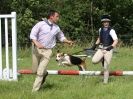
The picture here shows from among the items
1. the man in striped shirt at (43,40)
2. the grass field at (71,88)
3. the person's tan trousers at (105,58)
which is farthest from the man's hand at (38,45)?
the person's tan trousers at (105,58)

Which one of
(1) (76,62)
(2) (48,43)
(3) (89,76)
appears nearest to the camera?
(2) (48,43)

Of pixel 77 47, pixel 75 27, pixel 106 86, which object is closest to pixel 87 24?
pixel 75 27

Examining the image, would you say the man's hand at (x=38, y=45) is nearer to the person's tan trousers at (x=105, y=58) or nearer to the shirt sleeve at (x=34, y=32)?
the shirt sleeve at (x=34, y=32)

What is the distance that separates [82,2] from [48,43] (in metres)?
28.1

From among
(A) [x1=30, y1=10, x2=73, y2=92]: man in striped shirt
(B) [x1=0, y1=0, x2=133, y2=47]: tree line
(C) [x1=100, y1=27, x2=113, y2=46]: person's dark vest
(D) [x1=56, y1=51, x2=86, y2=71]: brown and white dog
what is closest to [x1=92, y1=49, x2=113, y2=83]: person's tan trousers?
(C) [x1=100, y1=27, x2=113, y2=46]: person's dark vest

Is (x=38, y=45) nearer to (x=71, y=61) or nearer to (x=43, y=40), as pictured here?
(x=43, y=40)

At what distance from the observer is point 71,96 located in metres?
10.0

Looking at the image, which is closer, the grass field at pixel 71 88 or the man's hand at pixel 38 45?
the grass field at pixel 71 88

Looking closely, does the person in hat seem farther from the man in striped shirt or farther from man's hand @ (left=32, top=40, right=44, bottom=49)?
man's hand @ (left=32, top=40, right=44, bottom=49)

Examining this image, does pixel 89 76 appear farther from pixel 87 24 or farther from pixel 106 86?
pixel 87 24

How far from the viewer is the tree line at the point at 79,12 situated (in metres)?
37.5

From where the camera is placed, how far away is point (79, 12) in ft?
125

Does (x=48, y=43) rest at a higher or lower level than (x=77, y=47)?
higher

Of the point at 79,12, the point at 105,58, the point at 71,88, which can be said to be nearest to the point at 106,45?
the point at 105,58
